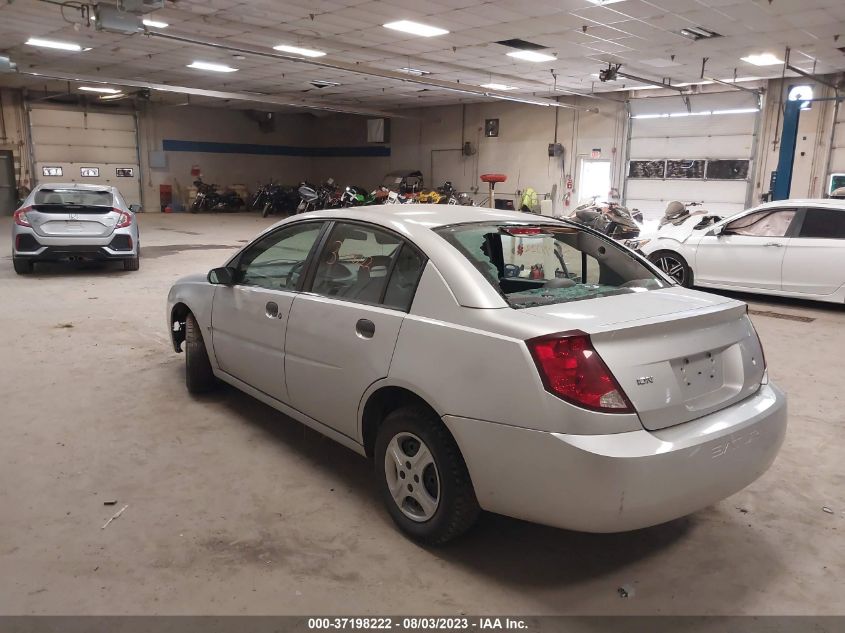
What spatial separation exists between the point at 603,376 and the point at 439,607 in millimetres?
1003

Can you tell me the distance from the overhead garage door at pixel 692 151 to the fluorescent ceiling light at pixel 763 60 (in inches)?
98.5

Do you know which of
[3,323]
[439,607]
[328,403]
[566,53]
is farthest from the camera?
[566,53]

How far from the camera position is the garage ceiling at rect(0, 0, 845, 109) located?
31.6ft

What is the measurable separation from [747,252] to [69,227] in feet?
29.1

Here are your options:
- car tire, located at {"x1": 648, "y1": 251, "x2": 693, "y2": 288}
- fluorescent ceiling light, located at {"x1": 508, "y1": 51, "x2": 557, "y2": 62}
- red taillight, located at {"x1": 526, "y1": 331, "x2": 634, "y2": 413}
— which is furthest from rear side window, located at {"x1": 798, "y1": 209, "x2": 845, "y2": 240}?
fluorescent ceiling light, located at {"x1": 508, "y1": 51, "x2": 557, "y2": 62}

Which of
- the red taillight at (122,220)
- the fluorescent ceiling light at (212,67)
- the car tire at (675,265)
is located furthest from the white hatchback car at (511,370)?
the fluorescent ceiling light at (212,67)

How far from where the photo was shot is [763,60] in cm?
1275

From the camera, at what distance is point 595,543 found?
8.80ft

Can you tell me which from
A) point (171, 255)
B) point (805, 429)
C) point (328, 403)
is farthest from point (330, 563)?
point (171, 255)

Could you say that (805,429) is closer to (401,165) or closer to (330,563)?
(330,563)

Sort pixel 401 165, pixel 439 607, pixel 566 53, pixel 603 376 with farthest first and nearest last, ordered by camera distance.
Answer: pixel 401 165 → pixel 566 53 → pixel 439 607 → pixel 603 376

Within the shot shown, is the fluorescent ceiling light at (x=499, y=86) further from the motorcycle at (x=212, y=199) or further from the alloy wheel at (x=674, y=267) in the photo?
the motorcycle at (x=212, y=199)

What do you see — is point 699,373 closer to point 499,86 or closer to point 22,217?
point 22,217

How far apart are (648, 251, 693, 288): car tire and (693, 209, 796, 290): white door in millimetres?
111
